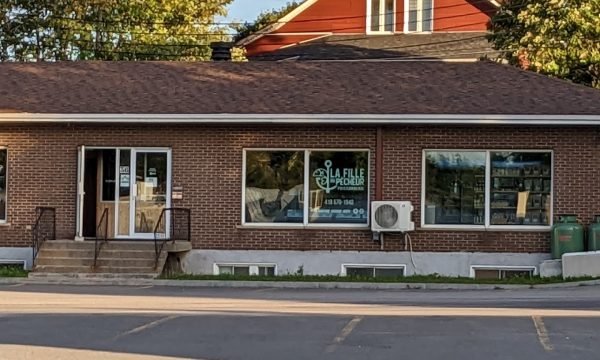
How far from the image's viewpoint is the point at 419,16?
41.1 metres

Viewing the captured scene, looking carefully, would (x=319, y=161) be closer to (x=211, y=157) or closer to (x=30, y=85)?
(x=211, y=157)

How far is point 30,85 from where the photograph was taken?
24156mm

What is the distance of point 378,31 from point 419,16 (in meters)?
1.92

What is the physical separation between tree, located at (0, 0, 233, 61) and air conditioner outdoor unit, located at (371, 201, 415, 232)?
23.1 m

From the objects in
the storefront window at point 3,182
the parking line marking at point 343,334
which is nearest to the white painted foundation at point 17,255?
the storefront window at point 3,182

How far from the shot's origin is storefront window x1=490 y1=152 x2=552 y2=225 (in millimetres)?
21094

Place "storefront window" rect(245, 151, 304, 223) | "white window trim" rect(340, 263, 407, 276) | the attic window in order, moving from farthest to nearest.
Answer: the attic window → "storefront window" rect(245, 151, 304, 223) → "white window trim" rect(340, 263, 407, 276)

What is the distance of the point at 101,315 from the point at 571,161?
1157 centimetres

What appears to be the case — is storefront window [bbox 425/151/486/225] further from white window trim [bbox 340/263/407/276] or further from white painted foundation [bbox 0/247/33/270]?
white painted foundation [bbox 0/247/33/270]

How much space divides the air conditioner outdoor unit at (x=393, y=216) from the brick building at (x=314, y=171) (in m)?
0.49

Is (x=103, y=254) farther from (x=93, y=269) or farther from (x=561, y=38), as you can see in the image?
(x=561, y=38)

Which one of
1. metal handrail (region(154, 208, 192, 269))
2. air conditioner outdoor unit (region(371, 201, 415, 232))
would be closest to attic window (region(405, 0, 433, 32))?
air conditioner outdoor unit (region(371, 201, 415, 232))

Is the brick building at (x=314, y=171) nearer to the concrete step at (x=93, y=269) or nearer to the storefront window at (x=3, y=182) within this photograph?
the storefront window at (x=3, y=182)

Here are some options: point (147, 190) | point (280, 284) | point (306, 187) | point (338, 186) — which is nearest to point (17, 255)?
point (147, 190)
